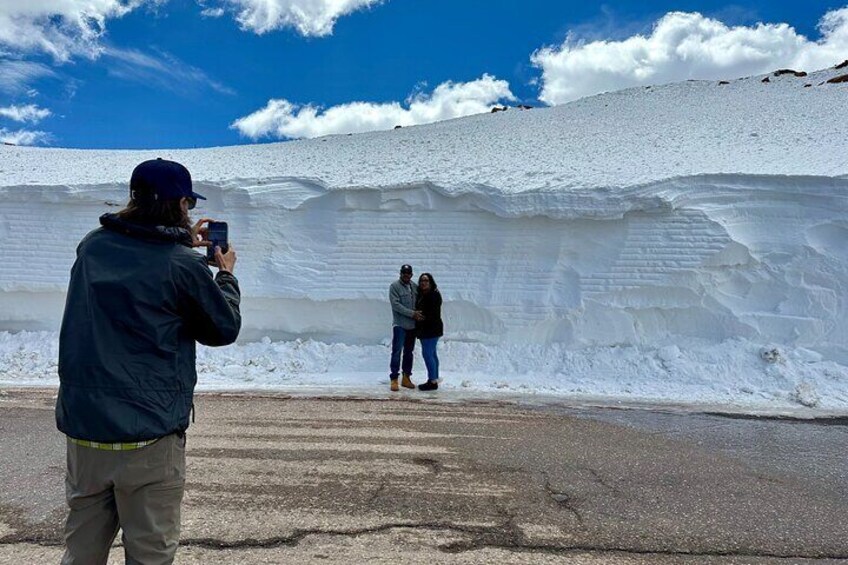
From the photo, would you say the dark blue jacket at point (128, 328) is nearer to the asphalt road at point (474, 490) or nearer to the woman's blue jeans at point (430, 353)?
the asphalt road at point (474, 490)

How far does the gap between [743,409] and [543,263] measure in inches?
192

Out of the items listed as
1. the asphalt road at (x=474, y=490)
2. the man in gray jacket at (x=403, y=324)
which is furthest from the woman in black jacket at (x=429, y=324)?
the asphalt road at (x=474, y=490)

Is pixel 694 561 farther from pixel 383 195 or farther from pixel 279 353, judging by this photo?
pixel 383 195

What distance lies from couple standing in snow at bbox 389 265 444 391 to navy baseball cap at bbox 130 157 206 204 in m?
6.76

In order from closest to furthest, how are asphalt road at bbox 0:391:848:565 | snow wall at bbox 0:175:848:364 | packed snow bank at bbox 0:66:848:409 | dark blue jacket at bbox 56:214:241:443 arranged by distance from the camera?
1. dark blue jacket at bbox 56:214:241:443
2. asphalt road at bbox 0:391:848:565
3. packed snow bank at bbox 0:66:848:409
4. snow wall at bbox 0:175:848:364

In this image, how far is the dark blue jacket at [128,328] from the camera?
191 centimetres

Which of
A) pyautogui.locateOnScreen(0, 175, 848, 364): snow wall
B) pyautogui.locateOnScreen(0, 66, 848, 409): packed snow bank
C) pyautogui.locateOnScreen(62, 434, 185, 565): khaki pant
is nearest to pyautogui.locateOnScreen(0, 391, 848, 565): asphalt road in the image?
pyautogui.locateOnScreen(62, 434, 185, 565): khaki pant

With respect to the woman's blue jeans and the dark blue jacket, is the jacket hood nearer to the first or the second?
the dark blue jacket

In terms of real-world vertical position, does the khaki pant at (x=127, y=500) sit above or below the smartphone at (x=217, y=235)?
below

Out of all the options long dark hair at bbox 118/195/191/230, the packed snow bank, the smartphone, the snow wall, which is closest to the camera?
long dark hair at bbox 118/195/191/230

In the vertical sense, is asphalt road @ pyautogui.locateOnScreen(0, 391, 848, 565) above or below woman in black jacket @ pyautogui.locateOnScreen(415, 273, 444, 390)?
below

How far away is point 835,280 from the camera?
430 inches

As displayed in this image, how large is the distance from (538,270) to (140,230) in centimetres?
1047

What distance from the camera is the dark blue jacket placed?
1.91 metres
